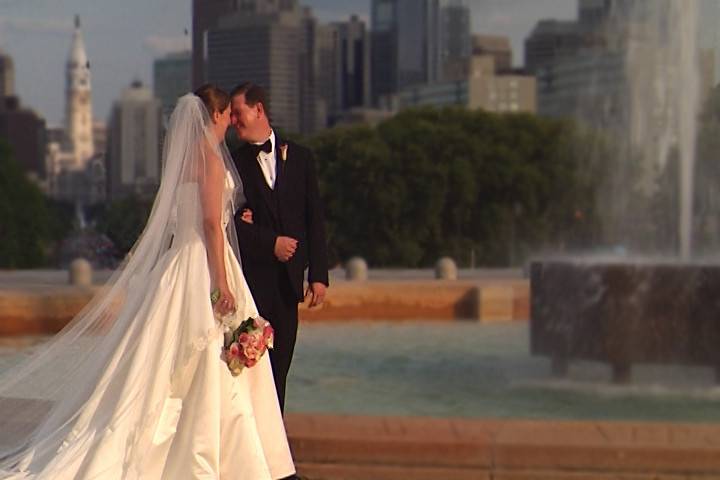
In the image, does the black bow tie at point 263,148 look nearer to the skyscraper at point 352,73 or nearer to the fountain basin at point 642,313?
the fountain basin at point 642,313

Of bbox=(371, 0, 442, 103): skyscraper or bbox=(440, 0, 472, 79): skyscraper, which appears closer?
bbox=(371, 0, 442, 103): skyscraper

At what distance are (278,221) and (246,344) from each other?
706 mm

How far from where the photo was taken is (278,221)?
21.3ft

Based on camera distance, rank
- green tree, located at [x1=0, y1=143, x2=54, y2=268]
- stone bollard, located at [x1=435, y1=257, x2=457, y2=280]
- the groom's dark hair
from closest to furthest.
→ the groom's dark hair, stone bollard, located at [x1=435, y1=257, x2=457, y2=280], green tree, located at [x1=0, y1=143, x2=54, y2=268]

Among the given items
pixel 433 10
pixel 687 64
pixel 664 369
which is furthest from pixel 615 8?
pixel 433 10

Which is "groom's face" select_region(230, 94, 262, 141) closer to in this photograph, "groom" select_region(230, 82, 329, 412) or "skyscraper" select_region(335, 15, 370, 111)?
"groom" select_region(230, 82, 329, 412)

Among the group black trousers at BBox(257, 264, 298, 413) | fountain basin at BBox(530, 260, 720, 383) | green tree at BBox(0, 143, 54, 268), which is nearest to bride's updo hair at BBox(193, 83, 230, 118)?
black trousers at BBox(257, 264, 298, 413)

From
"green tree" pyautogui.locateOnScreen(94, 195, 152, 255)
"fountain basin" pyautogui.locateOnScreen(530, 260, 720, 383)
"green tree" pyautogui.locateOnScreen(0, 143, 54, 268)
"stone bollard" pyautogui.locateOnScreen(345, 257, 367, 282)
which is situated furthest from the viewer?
"green tree" pyautogui.locateOnScreen(0, 143, 54, 268)

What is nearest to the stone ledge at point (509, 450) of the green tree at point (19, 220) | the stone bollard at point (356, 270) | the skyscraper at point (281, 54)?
the stone bollard at point (356, 270)

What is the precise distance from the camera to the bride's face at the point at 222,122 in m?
6.32

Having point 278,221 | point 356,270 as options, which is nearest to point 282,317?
point 278,221

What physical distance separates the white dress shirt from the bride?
0.20 metres

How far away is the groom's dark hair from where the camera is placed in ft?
20.7

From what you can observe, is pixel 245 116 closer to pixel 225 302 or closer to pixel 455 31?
pixel 225 302
